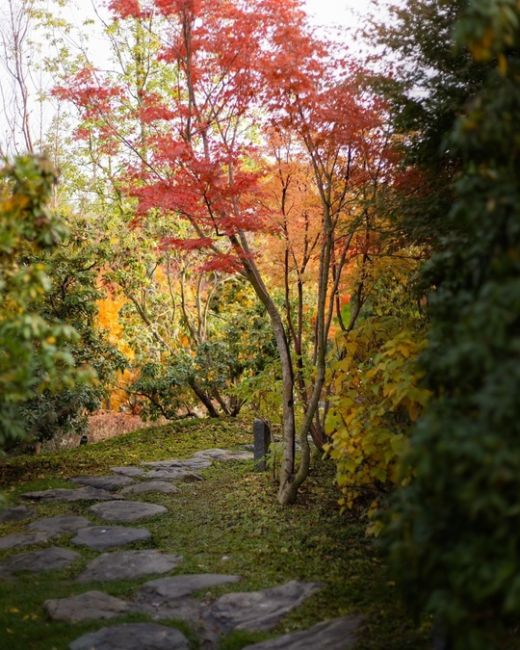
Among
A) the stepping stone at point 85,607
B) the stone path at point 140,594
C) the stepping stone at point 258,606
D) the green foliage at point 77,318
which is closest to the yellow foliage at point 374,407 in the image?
the stepping stone at point 258,606

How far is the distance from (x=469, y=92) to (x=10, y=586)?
5127mm

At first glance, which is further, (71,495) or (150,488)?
(150,488)

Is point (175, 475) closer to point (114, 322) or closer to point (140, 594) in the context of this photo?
point (140, 594)

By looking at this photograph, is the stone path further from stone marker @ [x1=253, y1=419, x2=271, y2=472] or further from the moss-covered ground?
stone marker @ [x1=253, y1=419, x2=271, y2=472]

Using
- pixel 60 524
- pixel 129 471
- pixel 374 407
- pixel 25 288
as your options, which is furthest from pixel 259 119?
pixel 129 471

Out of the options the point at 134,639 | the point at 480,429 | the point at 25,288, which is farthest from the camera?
the point at 134,639

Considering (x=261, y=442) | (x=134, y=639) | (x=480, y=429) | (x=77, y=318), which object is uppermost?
(x=77, y=318)

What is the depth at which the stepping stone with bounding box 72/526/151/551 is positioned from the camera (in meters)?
6.52

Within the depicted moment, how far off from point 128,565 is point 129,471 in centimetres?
388

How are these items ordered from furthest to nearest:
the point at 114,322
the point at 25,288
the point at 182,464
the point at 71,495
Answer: the point at 114,322, the point at 182,464, the point at 71,495, the point at 25,288

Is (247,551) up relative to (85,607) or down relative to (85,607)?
up

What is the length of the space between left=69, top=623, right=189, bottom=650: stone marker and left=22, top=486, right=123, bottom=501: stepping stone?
382 cm

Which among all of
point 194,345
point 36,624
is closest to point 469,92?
point 36,624

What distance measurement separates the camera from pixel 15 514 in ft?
24.7
